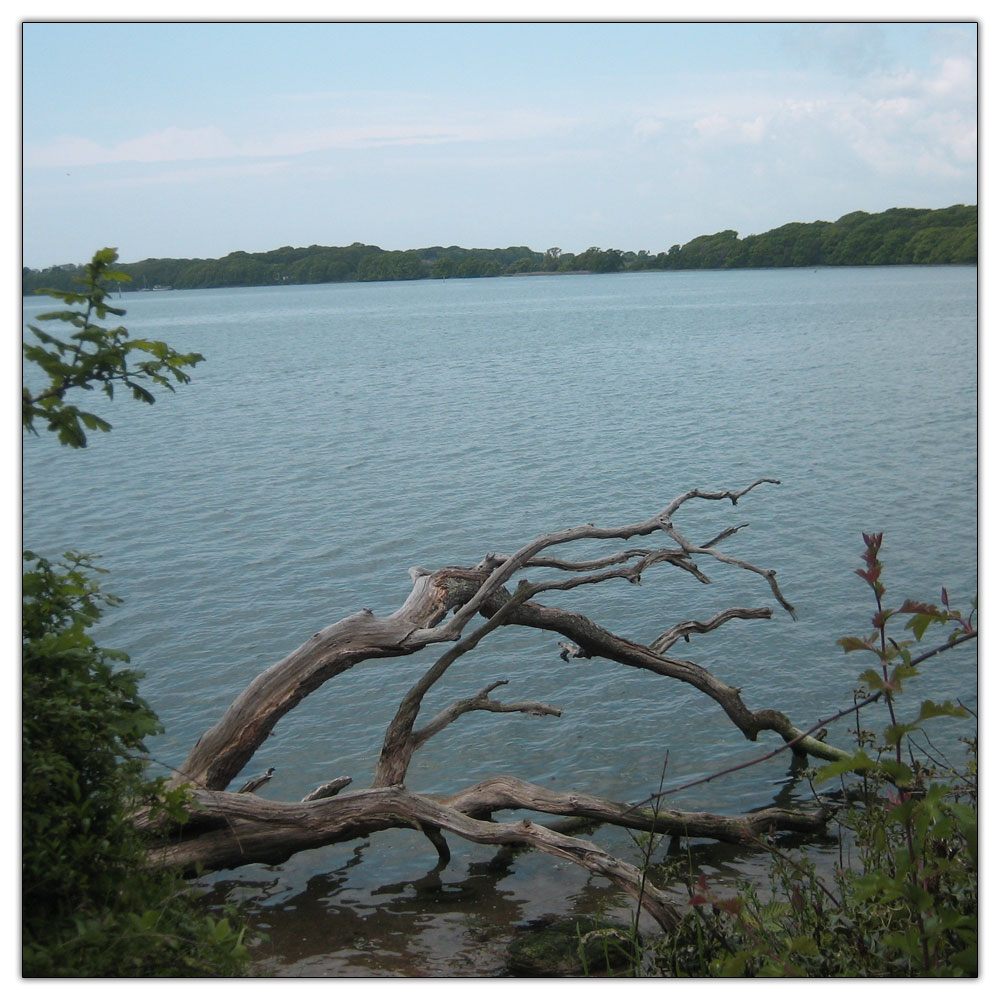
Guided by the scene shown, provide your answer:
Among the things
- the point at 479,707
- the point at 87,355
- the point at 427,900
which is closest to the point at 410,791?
the point at 479,707

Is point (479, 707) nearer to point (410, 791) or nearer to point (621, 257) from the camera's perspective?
point (410, 791)

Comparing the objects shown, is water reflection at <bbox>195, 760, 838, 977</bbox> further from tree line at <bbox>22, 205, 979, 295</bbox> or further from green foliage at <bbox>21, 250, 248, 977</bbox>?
tree line at <bbox>22, 205, 979, 295</bbox>

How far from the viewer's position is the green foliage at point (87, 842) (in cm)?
370

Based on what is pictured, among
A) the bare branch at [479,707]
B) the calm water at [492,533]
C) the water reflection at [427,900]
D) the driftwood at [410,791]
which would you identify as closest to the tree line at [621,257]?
the calm water at [492,533]

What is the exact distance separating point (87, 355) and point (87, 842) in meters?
1.92

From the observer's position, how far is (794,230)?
10.1 meters

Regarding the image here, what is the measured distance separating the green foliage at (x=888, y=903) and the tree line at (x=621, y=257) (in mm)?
4338

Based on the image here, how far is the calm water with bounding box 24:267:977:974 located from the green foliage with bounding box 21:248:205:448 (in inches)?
34.5

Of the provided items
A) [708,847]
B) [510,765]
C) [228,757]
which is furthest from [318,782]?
[708,847]

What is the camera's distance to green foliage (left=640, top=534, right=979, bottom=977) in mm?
3273

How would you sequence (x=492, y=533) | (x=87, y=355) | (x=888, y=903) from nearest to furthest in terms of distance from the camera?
(x=87, y=355) → (x=888, y=903) → (x=492, y=533)

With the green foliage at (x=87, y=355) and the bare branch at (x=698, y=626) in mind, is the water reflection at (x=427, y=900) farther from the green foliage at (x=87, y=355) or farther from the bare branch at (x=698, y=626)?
the green foliage at (x=87, y=355)

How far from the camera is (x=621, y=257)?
10.6m

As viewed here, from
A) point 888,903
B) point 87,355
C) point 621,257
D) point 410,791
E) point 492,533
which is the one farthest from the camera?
point 492,533
